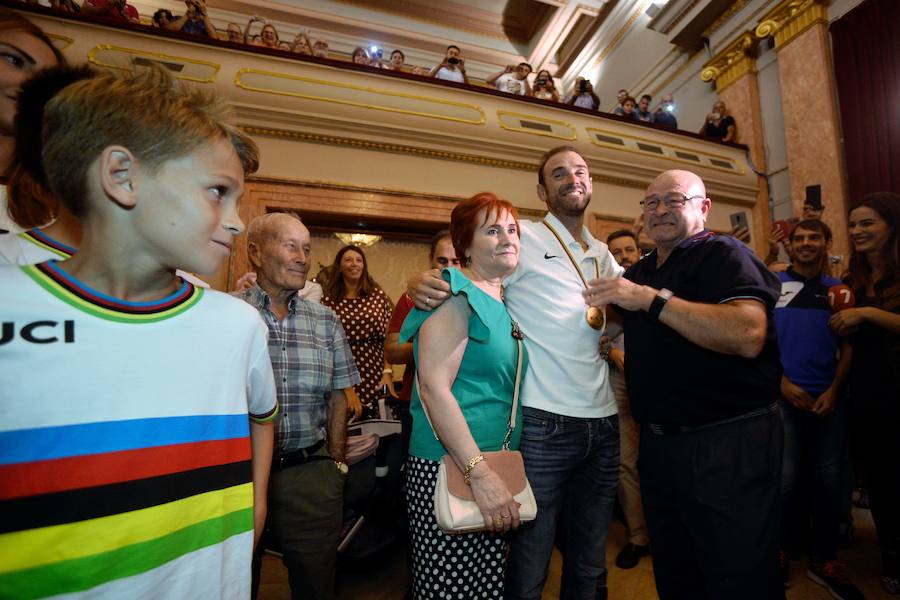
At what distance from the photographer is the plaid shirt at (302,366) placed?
1.76m

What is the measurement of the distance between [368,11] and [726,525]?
11.3 m

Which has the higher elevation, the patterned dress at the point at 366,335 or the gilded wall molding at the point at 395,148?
the gilded wall molding at the point at 395,148

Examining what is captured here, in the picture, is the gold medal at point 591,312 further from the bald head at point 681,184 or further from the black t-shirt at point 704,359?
the bald head at point 681,184

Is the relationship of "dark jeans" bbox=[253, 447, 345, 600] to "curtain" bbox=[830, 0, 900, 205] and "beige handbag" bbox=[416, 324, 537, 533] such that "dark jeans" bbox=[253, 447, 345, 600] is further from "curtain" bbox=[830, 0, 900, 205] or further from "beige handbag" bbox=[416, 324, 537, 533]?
"curtain" bbox=[830, 0, 900, 205]

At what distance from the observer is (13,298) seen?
2.01ft

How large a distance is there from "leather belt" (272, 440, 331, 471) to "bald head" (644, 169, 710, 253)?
164 cm

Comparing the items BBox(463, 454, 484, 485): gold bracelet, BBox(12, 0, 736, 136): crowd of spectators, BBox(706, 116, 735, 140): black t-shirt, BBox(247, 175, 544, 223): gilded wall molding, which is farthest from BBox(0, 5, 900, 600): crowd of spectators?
BBox(706, 116, 735, 140): black t-shirt

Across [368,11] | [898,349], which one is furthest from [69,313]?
[368,11]

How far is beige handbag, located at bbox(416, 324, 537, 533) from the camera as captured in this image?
1.13 meters

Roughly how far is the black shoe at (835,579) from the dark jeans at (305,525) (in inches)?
101

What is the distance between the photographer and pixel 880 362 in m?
2.38

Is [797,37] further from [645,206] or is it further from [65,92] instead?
[65,92]

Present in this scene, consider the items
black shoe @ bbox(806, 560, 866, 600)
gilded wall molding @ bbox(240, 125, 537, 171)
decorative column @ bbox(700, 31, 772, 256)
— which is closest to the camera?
black shoe @ bbox(806, 560, 866, 600)

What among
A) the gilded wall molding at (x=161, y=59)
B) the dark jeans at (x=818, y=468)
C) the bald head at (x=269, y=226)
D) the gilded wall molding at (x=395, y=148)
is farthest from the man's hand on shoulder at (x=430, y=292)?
the gilded wall molding at (x=161, y=59)
